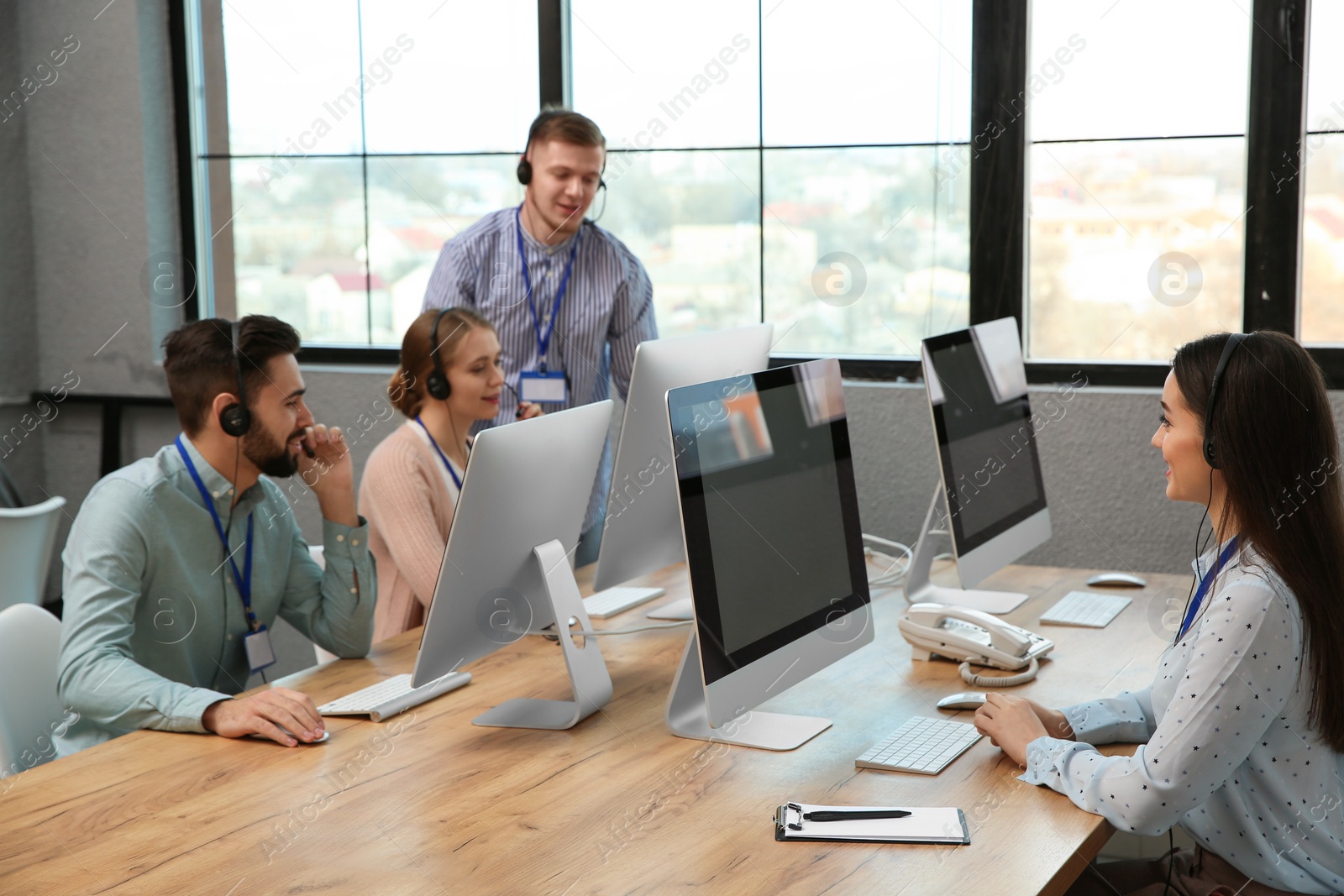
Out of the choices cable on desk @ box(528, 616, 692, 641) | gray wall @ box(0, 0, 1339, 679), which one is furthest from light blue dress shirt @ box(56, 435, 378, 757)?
gray wall @ box(0, 0, 1339, 679)

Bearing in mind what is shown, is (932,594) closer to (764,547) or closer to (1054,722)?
(1054,722)

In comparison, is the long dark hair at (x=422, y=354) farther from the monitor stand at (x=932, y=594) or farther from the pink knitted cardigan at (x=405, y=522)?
the monitor stand at (x=932, y=594)

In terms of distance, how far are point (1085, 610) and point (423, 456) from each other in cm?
144

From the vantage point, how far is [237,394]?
210cm

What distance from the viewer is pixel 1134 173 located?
3.50 metres

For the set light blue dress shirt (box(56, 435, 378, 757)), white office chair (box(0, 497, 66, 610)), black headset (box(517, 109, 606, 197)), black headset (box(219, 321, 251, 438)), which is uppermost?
black headset (box(517, 109, 606, 197))

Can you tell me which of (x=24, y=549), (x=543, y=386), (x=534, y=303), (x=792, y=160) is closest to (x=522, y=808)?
(x=543, y=386)

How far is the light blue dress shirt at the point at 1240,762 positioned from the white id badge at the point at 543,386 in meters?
1.95

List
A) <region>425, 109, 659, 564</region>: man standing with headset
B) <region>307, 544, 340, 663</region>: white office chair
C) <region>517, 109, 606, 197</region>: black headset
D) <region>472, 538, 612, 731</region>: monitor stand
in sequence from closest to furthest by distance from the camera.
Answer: <region>472, 538, 612, 731</region>: monitor stand → <region>307, 544, 340, 663</region>: white office chair → <region>517, 109, 606, 197</region>: black headset → <region>425, 109, 659, 564</region>: man standing with headset

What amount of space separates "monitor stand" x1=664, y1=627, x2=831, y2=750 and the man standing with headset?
4.89ft

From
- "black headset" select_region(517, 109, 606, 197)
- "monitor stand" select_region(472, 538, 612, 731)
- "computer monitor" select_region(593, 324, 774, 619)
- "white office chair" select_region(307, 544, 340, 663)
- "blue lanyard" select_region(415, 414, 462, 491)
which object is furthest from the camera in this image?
"black headset" select_region(517, 109, 606, 197)

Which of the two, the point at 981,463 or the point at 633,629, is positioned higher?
the point at 981,463

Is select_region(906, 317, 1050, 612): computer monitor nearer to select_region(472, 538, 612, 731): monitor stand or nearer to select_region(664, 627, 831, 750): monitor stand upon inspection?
select_region(664, 627, 831, 750): monitor stand

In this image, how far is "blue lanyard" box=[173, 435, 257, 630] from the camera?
208 centimetres
